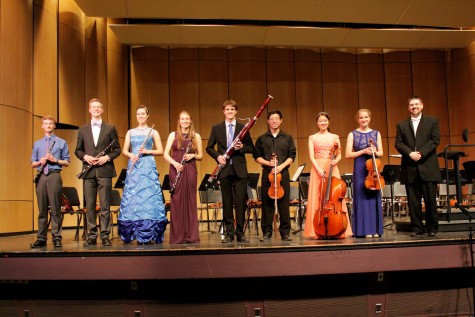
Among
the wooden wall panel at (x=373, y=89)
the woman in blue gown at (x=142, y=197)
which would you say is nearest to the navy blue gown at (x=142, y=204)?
the woman in blue gown at (x=142, y=197)

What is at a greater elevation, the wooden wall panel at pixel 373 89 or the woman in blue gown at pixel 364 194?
the wooden wall panel at pixel 373 89

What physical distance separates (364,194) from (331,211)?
568 millimetres

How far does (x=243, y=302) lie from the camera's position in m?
4.20

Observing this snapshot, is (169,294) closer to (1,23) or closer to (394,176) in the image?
(394,176)

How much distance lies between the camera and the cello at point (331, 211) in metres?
4.59

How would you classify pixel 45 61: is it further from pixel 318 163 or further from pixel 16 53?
pixel 318 163

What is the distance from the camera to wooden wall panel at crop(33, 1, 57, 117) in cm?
799

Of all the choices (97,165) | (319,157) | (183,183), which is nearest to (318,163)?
(319,157)

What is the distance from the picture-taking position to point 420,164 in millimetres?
4789

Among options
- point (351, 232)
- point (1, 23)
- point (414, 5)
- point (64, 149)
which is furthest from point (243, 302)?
point (414, 5)

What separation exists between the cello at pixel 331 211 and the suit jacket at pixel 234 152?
84 centimetres

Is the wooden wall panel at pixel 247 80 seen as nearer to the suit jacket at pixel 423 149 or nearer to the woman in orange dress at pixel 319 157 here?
the woman in orange dress at pixel 319 157

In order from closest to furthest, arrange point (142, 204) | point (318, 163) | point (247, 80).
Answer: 1. point (142, 204)
2. point (318, 163)
3. point (247, 80)

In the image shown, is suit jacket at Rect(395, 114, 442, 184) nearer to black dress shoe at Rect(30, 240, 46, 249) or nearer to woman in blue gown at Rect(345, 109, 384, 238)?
woman in blue gown at Rect(345, 109, 384, 238)
